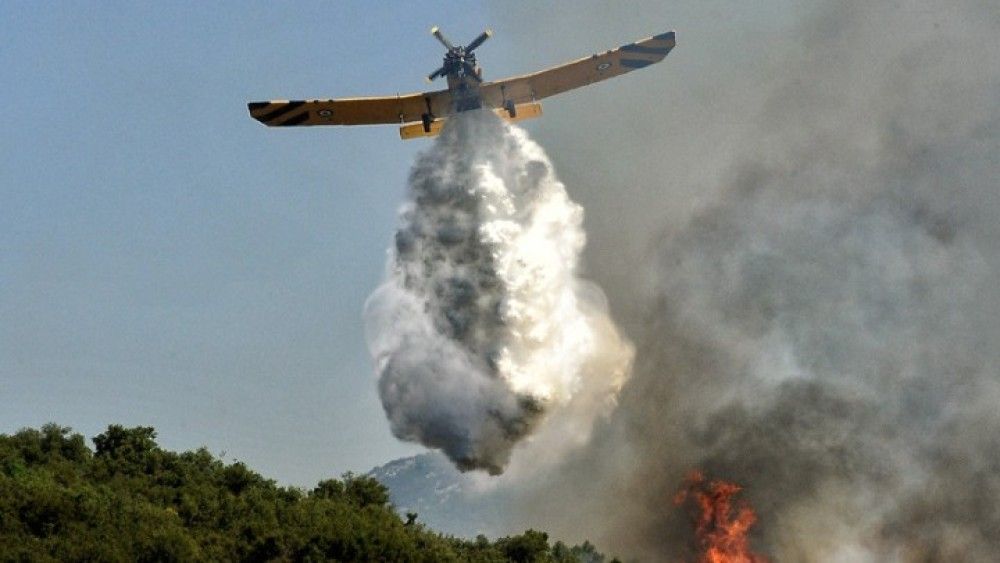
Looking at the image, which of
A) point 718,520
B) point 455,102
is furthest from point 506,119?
point 718,520

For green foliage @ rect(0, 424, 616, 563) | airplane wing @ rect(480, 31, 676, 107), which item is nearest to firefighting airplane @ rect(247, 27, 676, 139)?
airplane wing @ rect(480, 31, 676, 107)

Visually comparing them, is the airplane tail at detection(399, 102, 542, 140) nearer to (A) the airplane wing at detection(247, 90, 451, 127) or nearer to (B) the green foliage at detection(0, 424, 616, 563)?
(A) the airplane wing at detection(247, 90, 451, 127)

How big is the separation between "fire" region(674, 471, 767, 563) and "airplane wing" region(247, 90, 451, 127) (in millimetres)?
26351

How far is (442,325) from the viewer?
69688mm

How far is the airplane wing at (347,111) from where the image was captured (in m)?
75.1

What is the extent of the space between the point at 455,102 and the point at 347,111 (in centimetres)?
657

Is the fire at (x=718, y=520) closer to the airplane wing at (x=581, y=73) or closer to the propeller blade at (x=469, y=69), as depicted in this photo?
the airplane wing at (x=581, y=73)

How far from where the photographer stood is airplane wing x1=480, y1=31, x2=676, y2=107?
245ft

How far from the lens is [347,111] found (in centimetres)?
7612

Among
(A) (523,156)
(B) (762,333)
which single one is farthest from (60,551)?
(B) (762,333)

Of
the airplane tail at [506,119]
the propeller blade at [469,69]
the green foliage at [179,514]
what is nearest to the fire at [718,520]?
the green foliage at [179,514]

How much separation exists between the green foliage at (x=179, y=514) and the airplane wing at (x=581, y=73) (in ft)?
74.7

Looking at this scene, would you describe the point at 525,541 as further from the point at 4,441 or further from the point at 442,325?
the point at 4,441

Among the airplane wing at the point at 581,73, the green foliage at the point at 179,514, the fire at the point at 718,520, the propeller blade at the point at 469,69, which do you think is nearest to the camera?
the green foliage at the point at 179,514
